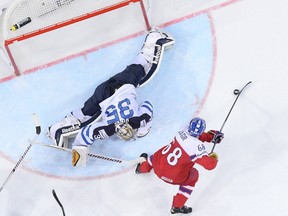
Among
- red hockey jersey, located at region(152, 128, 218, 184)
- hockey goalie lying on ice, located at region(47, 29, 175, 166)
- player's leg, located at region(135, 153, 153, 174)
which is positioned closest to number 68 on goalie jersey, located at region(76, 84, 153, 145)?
hockey goalie lying on ice, located at region(47, 29, 175, 166)

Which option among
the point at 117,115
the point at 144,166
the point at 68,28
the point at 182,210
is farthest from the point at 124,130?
the point at 68,28

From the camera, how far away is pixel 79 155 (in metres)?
3.97

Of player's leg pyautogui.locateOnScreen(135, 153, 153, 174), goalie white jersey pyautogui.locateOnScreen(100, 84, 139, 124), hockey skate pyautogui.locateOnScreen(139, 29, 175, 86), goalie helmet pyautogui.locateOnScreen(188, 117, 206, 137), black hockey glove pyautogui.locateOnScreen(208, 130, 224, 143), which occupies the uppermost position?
hockey skate pyautogui.locateOnScreen(139, 29, 175, 86)

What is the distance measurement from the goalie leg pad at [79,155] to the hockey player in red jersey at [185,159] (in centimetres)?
47

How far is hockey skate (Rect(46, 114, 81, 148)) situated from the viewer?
160 inches

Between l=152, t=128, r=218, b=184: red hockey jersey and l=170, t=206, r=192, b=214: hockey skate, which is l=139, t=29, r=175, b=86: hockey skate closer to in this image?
l=152, t=128, r=218, b=184: red hockey jersey

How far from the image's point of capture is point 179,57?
175 inches

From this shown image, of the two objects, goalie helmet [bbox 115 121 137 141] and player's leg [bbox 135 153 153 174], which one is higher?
goalie helmet [bbox 115 121 137 141]

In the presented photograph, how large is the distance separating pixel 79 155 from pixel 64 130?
0.23 metres

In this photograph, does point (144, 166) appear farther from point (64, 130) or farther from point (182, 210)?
point (64, 130)

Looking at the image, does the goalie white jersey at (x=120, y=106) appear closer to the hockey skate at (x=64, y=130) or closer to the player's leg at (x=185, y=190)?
the hockey skate at (x=64, y=130)

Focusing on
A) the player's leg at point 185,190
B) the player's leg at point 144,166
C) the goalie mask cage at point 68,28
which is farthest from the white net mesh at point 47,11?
the player's leg at point 185,190

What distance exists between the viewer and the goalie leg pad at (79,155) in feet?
13.0

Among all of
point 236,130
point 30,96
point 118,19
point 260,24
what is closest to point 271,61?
point 260,24
